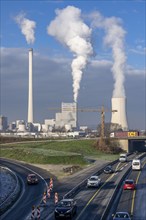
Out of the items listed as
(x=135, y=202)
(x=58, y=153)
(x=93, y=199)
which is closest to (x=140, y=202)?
(x=135, y=202)

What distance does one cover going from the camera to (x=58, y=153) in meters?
120

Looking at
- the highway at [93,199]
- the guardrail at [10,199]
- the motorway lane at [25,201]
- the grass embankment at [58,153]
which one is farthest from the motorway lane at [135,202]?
the grass embankment at [58,153]

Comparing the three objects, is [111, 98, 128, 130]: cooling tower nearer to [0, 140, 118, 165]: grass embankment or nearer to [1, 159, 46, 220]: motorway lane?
[0, 140, 118, 165]: grass embankment

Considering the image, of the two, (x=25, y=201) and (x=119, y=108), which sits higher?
(x=119, y=108)

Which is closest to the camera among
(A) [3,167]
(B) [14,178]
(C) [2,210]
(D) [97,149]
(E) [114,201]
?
(C) [2,210]

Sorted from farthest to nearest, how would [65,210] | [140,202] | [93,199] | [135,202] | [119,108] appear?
[119,108] → [93,199] → [140,202] → [135,202] → [65,210]

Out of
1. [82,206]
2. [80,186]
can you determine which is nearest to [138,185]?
[80,186]

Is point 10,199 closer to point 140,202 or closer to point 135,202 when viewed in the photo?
point 135,202

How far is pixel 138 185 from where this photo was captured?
63.1m

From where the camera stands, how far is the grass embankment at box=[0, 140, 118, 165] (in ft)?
349

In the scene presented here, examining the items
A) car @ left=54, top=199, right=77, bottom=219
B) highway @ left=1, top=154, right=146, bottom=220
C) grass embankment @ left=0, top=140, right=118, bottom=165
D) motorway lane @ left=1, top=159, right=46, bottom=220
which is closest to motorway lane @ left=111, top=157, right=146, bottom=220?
highway @ left=1, top=154, right=146, bottom=220

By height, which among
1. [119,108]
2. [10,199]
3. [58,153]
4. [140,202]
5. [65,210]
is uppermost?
[119,108]

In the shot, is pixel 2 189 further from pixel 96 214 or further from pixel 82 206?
pixel 96 214

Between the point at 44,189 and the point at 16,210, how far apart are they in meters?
16.2
